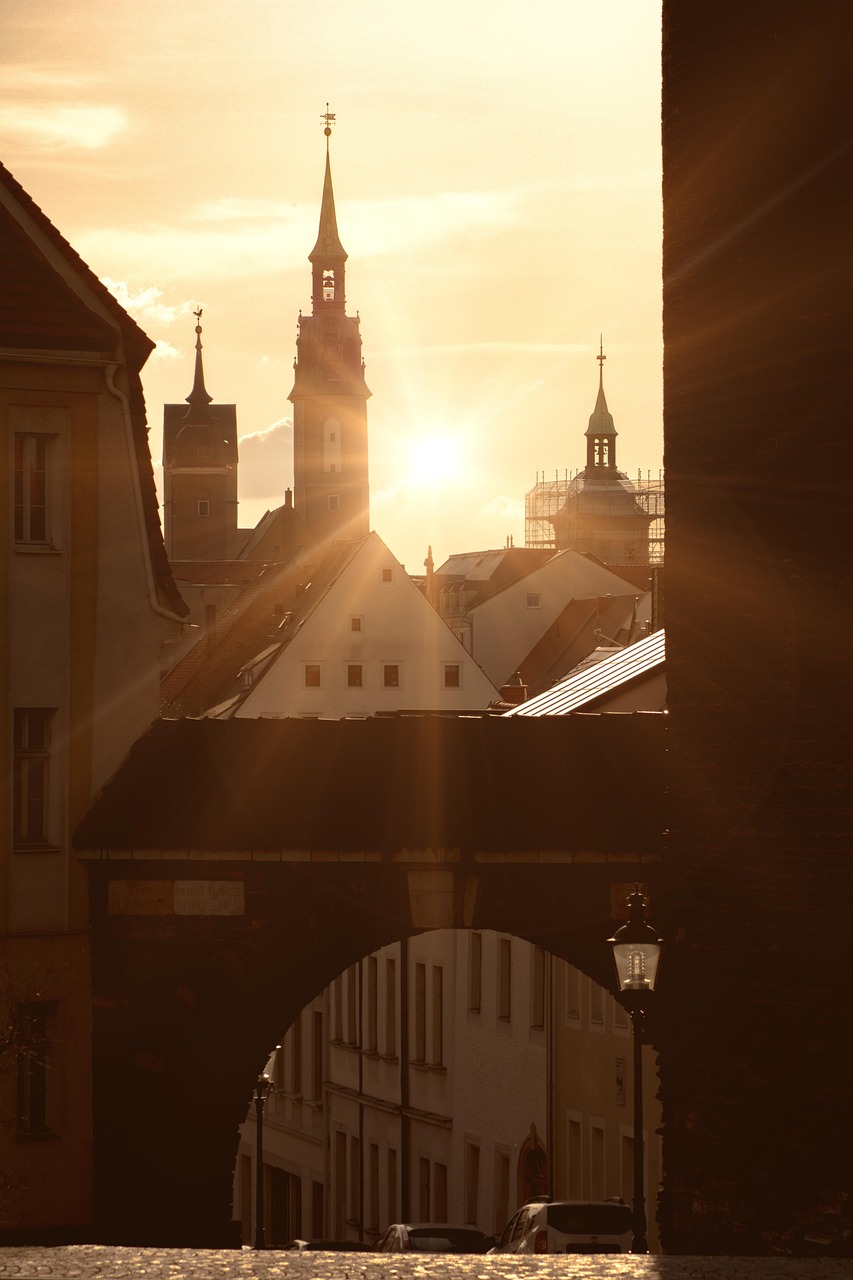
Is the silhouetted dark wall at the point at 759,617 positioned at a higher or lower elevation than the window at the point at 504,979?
higher

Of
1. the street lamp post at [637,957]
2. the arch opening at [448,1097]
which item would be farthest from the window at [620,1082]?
the street lamp post at [637,957]

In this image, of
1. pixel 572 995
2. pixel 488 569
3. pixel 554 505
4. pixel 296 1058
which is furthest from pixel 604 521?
pixel 572 995

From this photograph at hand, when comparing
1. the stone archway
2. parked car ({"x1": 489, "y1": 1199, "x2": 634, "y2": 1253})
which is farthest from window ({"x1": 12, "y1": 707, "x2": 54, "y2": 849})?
parked car ({"x1": 489, "y1": 1199, "x2": 634, "y2": 1253})

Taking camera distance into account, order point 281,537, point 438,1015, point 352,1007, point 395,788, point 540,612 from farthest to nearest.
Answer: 1. point 281,537
2. point 540,612
3. point 352,1007
4. point 438,1015
5. point 395,788

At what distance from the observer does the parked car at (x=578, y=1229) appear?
22.7m

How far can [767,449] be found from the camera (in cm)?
1221

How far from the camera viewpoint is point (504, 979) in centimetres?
4122

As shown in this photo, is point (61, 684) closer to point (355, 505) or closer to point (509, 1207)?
point (509, 1207)

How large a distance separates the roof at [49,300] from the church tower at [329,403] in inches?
5051

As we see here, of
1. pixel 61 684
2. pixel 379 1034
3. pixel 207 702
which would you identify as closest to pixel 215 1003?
pixel 61 684

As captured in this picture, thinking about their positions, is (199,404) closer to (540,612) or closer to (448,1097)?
(540,612)

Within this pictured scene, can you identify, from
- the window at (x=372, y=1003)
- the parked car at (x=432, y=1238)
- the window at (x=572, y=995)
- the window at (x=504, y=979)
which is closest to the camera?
the parked car at (x=432, y=1238)

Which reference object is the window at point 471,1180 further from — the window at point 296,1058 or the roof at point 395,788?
the roof at point 395,788

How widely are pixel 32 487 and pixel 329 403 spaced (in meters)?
132
